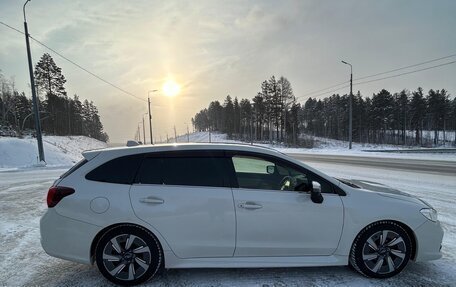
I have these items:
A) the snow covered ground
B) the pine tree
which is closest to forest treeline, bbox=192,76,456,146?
the pine tree

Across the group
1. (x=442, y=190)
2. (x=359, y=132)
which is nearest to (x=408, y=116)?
(x=359, y=132)

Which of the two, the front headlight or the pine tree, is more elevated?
the pine tree

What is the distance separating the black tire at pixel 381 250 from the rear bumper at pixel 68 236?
309cm

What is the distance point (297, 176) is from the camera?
11.9ft

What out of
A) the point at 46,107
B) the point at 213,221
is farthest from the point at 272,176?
the point at 46,107

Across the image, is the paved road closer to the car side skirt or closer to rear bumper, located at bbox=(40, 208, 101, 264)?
the car side skirt

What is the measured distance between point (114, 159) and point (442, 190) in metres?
9.95

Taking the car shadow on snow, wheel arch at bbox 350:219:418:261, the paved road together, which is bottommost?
the paved road

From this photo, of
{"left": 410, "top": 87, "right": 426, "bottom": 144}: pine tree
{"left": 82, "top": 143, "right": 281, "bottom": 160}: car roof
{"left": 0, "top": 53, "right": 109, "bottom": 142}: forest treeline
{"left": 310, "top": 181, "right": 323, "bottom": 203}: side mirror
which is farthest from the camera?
{"left": 410, "top": 87, "right": 426, "bottom": 144}: pine tree

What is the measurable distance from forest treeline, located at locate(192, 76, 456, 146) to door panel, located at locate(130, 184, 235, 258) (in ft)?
187

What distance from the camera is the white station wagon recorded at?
130 inches

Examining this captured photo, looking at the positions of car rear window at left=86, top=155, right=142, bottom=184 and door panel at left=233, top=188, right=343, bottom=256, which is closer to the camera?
door panel at left=233, top=188, right=343, bottom=256

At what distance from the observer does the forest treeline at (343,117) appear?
67938 mm

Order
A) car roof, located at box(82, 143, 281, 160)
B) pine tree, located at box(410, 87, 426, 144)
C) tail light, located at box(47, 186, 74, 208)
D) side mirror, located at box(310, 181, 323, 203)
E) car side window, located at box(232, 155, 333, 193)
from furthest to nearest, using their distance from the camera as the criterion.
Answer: pine tree, located at box(410, 87, 426, 144) < car roof, located at box(82, 143, 281, 160) < car side window, located at box(232, 155, 333, 193) < tail light, located at box(47, 186, 74, 208) < side mirror, located at box(310, 181, 323, 203)
